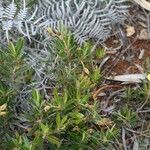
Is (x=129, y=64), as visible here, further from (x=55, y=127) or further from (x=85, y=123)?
(x=55, y=127)

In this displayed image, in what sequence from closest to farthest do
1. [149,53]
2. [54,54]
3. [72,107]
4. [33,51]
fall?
[72,107] < [54,54] < [33,51] < [149,53]

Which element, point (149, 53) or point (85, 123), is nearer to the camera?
point (85, 123)

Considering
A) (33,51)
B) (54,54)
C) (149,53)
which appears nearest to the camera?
(54,54)

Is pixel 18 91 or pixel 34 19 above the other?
pixel 34 19

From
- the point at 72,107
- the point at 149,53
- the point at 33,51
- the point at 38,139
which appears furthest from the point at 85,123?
the point at 149,53

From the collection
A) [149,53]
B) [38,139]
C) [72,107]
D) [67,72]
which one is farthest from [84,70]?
[149,53]

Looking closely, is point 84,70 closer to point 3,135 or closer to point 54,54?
point 54,54

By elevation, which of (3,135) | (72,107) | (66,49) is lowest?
(3,135)
